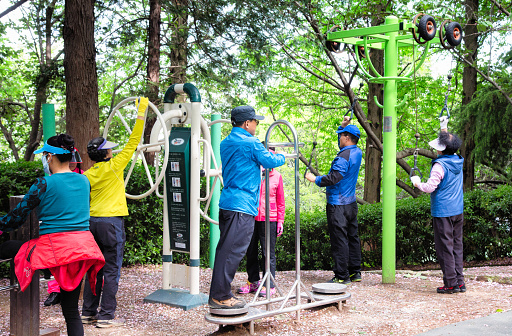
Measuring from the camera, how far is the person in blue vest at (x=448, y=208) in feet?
19.6

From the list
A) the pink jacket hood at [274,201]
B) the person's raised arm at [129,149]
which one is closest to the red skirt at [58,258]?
the person's raised arm at [129,149]

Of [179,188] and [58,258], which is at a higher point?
[179,188]

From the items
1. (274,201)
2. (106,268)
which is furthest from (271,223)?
(106,268)

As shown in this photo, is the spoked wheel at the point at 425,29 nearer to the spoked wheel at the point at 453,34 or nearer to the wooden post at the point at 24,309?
the spoked wheel at the point at 453,34

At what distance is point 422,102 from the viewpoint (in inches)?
642

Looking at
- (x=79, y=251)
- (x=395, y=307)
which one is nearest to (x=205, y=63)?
(x=395, y=307)

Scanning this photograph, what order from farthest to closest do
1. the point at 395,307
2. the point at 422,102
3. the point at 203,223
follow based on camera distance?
1. the point at 422,102
2. the point at 203,223
3. the point at 395,307

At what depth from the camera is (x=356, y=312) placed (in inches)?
208

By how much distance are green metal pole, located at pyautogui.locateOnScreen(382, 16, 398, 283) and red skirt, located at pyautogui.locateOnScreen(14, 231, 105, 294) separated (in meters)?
4.26

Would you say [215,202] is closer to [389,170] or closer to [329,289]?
[389,170]

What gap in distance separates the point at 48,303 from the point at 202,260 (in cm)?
338

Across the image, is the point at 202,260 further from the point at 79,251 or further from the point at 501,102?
the point at 501,102

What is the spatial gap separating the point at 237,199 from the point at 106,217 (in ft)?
4.68

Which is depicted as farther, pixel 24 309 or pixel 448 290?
pixel 448 290
